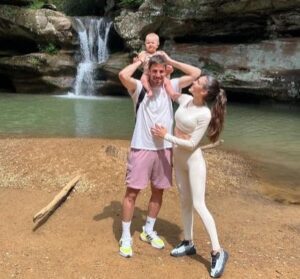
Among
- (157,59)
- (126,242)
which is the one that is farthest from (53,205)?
(157,59)

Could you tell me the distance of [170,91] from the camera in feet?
14.2

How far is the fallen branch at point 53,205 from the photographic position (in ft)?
16.8

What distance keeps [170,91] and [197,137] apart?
581mm

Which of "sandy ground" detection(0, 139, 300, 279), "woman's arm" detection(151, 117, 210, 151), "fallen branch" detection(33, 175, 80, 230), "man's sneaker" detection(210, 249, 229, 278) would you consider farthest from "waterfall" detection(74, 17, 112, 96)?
"man's sneaker" detection(210, 249, 229, 278)

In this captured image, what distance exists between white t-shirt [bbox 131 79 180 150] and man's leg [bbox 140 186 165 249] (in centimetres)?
51

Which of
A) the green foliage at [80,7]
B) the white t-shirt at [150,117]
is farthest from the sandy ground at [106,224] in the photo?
the green foliage at [80,7]

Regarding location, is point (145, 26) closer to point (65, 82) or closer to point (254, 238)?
point (65, 82)

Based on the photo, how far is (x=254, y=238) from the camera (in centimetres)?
504

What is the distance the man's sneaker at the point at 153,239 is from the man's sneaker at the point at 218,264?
673mm

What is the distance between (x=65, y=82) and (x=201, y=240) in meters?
17.7

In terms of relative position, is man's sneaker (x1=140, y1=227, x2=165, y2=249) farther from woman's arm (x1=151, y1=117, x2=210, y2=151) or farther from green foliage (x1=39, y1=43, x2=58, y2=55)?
green foliage (x1=39, y1=43, x2=58, y2=55)

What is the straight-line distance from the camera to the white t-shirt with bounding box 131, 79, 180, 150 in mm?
4309

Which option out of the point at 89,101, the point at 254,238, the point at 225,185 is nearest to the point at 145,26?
the point at 89,101

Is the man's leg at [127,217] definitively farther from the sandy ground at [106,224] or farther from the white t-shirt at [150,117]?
the white t-shirt at [150,117]
